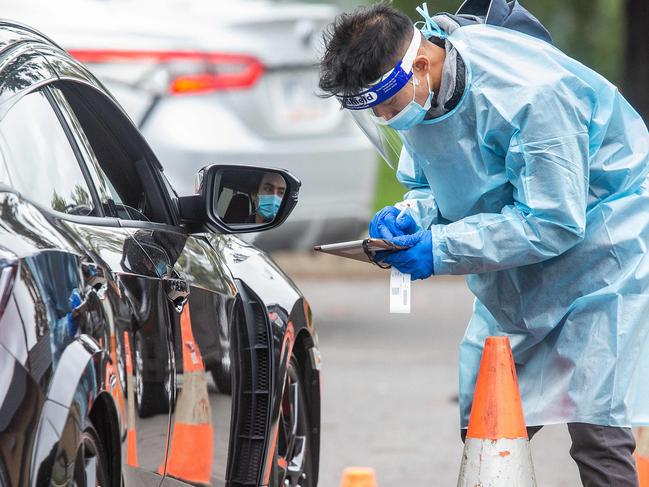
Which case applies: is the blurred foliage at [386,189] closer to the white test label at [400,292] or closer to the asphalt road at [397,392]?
the asphalt road at [397,392]

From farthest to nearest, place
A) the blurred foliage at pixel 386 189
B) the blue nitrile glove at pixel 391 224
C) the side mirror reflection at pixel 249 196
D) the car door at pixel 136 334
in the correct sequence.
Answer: the blurred foliage at pixel 386 189 < the blue nitrile glove at pixel 391 224 < the side mirror reflection at pixel 249 196 < the car door at pixel 136 334

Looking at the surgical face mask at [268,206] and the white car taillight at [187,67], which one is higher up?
the white car taillight at [187,67]

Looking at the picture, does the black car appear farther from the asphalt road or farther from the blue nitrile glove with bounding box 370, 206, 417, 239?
the asphalt road

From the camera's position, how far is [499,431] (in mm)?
4031

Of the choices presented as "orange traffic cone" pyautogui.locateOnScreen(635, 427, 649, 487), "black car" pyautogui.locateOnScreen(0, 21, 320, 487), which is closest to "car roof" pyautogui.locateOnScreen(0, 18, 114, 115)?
"black car" pyautogui.locateOnScreen(0, 21, 320, 487)

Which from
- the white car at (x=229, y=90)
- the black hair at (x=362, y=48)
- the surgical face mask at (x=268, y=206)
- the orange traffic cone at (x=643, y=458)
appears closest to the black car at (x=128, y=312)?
the surgical face mask at (x=268, y=206)

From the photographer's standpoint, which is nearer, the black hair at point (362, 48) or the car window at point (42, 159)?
the car window at point (42, 159)

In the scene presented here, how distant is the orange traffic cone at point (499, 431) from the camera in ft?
13.2

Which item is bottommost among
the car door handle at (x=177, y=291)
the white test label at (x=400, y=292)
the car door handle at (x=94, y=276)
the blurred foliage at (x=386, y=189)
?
the car door handle at (x=94, y=276)

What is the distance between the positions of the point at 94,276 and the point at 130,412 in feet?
1.11

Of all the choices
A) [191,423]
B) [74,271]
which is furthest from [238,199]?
[74,271]

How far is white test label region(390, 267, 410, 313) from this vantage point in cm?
398

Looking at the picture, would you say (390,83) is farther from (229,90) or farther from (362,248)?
(229,90)

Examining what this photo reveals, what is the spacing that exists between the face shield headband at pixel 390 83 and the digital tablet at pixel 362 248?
0.37 m
